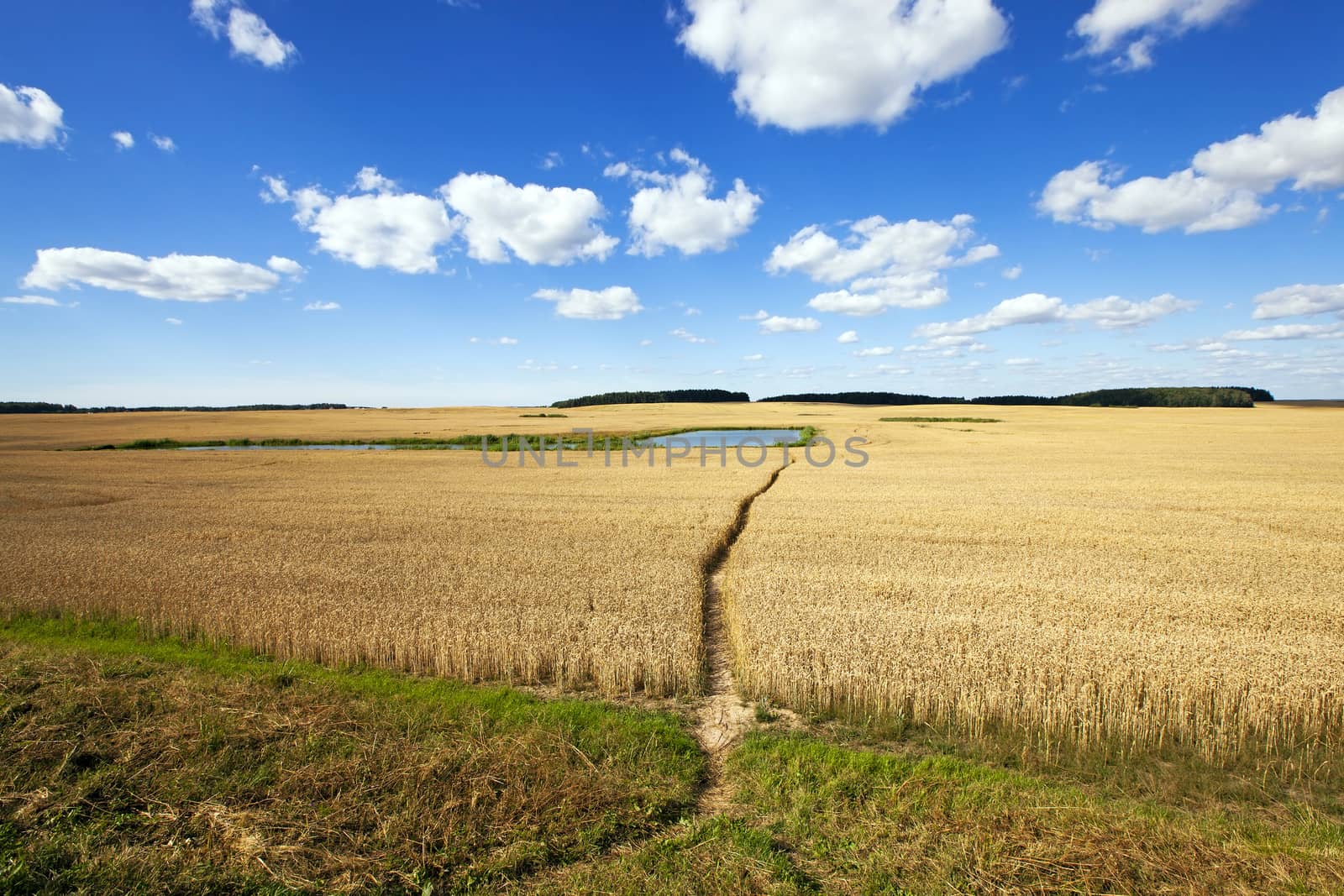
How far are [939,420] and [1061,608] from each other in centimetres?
8645

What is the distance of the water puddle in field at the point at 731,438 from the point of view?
213 ft

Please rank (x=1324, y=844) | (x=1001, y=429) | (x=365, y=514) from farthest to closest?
(x=1001, y=429), (x=365, y=514), (x=1324, y=844)

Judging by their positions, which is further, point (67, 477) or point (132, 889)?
point (67, 477)

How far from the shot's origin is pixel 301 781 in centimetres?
702

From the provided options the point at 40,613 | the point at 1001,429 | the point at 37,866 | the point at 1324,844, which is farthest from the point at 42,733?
the point at 1001,429

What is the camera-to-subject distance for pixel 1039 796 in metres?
7.08

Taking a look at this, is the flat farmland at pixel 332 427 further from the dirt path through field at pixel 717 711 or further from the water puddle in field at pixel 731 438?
the dirt path through field at pixel 717 711

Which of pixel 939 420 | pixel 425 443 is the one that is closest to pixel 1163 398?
pixel 939 420

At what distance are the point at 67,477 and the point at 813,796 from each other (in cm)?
4706

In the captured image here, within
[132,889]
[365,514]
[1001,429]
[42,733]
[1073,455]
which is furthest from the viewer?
[1001,429]

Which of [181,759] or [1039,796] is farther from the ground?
[181,759]

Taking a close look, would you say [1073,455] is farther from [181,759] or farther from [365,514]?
[181,759]

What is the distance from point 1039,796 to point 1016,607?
6.84m

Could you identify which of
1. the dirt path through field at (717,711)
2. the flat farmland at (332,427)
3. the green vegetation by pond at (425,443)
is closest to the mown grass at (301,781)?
the dirt path through field at (717,711)
